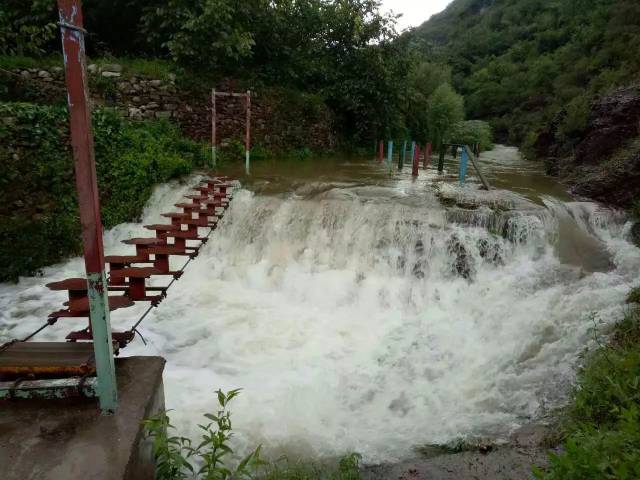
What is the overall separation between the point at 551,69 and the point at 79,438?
106 ft

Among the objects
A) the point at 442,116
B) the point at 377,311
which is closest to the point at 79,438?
the point at 377,311

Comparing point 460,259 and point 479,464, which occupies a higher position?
point 460,259

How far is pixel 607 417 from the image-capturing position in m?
2.90

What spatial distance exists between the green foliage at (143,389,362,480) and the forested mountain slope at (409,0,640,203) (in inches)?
282

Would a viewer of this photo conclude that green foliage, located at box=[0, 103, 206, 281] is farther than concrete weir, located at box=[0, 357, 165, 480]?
Yes

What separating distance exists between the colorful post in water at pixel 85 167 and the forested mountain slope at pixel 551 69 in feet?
27.2

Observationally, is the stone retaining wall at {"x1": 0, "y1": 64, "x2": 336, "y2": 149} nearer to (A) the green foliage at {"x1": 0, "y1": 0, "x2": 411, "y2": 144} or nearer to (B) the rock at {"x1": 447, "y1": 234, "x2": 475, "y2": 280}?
(A) the green foliage at {"x1": 0, "y1": 0, "x2": 411, "y2": 144}

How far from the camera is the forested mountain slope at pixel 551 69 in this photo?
36.0ft

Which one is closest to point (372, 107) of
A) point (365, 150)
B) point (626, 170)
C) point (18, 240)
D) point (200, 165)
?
point (365, 150)

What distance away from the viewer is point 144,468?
215 centimetres

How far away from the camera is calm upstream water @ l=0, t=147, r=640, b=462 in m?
3.78

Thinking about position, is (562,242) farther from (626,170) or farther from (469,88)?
(469,88)

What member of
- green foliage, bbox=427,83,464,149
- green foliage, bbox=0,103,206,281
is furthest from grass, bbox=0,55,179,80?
green foliage, bbox=427,83,464,149

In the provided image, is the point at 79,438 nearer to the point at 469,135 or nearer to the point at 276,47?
the point at 276,47
